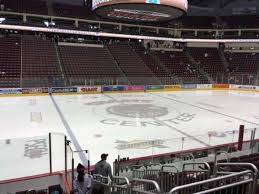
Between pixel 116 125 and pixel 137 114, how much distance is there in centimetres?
258

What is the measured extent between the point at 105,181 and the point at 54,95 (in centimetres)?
1601

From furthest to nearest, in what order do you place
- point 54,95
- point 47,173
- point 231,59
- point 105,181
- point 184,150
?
point 231,59 < point 54,95 < point 184,150 < point 47,173 < point 105,181

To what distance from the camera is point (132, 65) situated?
27375 millimetres

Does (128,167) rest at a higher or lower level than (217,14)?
lower

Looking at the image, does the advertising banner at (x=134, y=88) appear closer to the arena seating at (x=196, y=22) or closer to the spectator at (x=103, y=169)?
the arena seating at (x=196, y=22)

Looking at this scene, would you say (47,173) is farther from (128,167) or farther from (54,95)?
(54,95)

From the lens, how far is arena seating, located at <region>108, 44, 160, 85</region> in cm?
2393

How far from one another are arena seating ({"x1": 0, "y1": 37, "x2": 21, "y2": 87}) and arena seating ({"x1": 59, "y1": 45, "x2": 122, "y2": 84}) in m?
3.94

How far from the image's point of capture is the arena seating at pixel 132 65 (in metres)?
23.9

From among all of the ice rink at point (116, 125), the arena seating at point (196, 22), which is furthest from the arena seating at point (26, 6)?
the arena seating at point (196, 22)

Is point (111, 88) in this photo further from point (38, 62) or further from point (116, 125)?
point (116, 125)

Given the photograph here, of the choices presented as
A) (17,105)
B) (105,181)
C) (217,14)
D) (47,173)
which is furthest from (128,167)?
(217,14)

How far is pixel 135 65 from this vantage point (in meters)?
27.6

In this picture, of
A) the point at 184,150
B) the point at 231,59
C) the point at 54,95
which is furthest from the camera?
the point at 231,59
